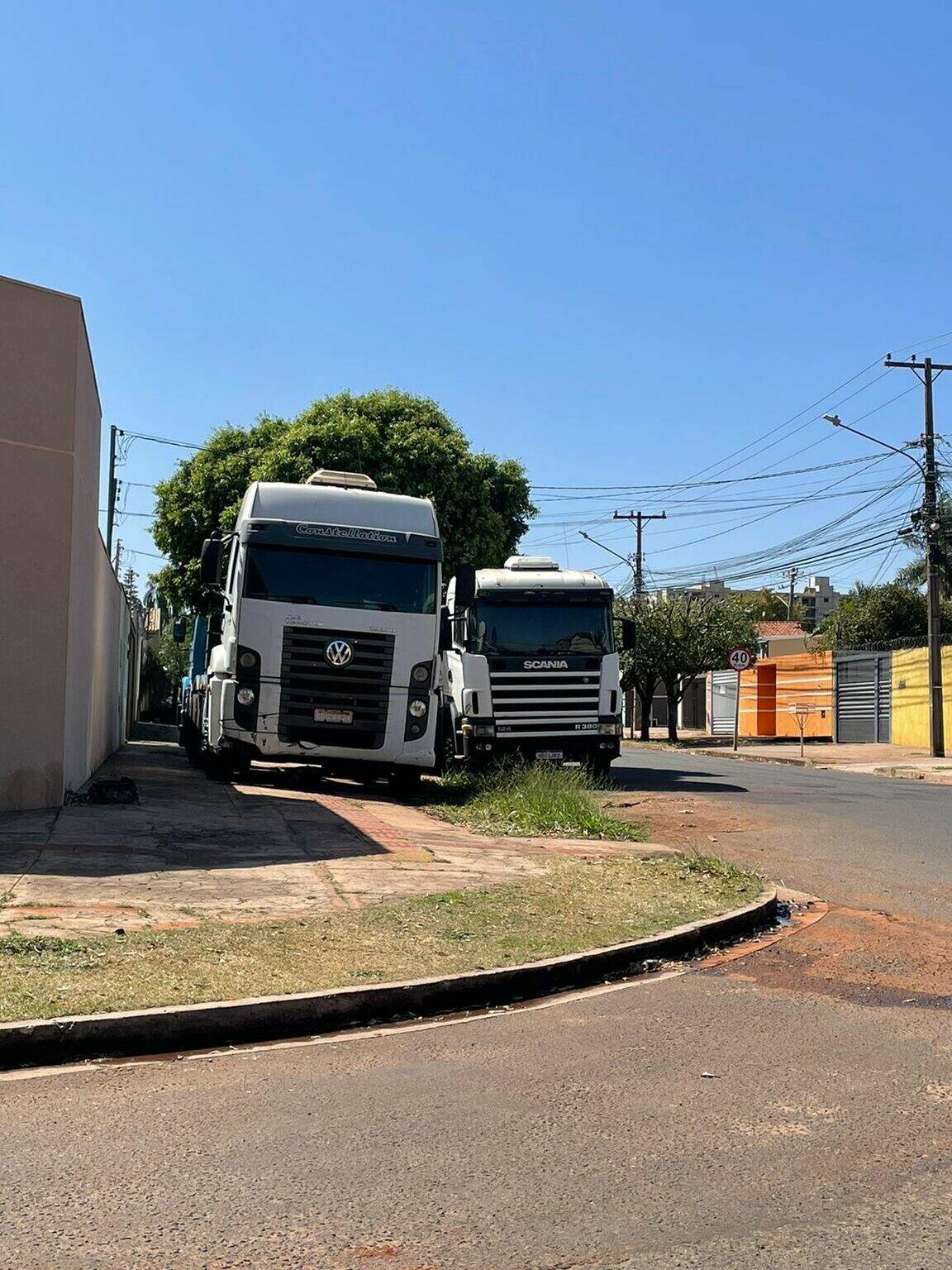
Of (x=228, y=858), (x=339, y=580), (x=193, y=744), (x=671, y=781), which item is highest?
(x=339, y=580)

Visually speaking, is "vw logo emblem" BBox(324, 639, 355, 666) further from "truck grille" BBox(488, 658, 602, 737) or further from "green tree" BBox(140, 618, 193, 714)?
"green tree" BBox(140, 618, 193, 714)

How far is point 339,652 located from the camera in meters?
15.4

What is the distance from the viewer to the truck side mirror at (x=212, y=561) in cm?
1555

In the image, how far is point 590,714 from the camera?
19188mm

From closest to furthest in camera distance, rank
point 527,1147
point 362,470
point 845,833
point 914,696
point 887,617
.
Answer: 1. point 527,1147
2. point 845,833
3. point 362,470
4. point 914,696
5. point 887,617

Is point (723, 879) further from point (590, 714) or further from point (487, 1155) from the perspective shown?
point (590, 714)

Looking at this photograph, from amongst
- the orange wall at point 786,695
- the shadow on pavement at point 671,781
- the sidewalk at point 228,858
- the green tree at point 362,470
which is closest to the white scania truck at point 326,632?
the sidewalk at point 228,858

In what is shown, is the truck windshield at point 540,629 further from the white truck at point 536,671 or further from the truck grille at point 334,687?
the truck grille at point 334,687

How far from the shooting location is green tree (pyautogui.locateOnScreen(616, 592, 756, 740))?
141 feet

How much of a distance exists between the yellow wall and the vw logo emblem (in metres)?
23.7

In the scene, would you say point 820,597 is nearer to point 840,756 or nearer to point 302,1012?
point 840,756

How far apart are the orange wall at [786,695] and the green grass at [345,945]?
35.5m

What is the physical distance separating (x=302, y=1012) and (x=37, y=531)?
7733 mm

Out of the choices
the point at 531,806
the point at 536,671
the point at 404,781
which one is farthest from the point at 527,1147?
the point at 536,671
